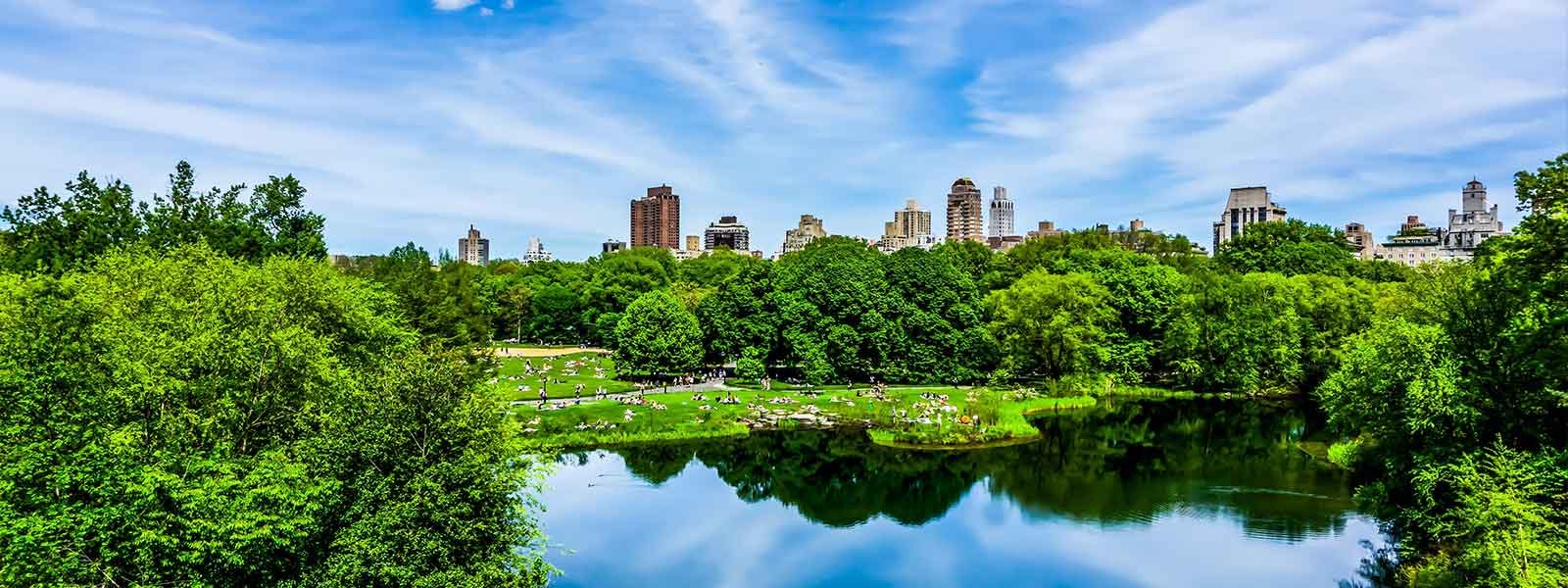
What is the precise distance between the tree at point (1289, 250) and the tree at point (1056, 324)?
28266 millimetres

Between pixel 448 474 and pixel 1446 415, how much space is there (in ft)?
81.5

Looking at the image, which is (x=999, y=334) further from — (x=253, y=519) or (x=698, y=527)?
(x=253, y=519)

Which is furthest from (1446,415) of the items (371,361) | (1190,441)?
(371,361)

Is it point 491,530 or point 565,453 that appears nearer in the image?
point 491,530

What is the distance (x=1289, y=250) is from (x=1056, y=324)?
38966 millimetres

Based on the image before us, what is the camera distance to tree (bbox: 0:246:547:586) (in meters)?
17.1

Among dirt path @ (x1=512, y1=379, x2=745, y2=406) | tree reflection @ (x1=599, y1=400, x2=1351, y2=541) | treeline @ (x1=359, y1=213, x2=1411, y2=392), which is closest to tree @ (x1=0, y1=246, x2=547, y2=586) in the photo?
tree reflection @ (x1=599, y1=400, x2=1351, y2=541)

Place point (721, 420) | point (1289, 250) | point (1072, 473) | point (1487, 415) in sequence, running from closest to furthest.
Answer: point (1487, 415) → point (1072, 473) → point (721, 420) → point (1289, 250)

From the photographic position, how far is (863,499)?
36.5 metres

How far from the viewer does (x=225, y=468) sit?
1809 cm

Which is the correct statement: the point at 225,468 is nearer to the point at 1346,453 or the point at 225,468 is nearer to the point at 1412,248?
the point at 1346,453

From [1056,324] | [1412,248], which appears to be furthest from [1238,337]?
[1412,248]

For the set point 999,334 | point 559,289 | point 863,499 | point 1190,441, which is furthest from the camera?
point 559,289

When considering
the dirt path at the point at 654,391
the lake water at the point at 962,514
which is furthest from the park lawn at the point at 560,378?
the lake water at the point at 962,514
